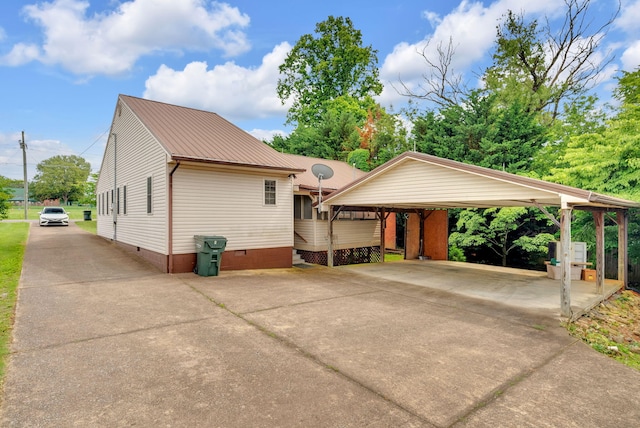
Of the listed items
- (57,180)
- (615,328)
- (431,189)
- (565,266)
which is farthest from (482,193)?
(57,180)

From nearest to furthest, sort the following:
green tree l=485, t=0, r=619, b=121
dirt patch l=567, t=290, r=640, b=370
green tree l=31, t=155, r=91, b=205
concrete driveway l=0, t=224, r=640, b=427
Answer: concrete driveway l=0, t=224, r=640, b=427 < dirt patch l=567, t=290, r=640, b=370 < green tree l=485, t=0, r=619, b=121 < green tree l=31, t=155, r=91, b=205

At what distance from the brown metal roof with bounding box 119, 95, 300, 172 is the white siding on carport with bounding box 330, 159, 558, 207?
297cm

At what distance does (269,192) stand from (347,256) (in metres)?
5.02

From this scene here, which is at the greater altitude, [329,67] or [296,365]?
[329,67]

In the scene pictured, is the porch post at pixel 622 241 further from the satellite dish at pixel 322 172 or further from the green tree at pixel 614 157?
the satellite dish at pixel 322 172

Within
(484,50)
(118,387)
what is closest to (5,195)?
(118,387)

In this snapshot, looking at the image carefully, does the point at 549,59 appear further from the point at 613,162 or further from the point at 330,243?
the point at 330,243

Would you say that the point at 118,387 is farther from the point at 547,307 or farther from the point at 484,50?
the point at 484,50

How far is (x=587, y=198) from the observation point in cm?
650

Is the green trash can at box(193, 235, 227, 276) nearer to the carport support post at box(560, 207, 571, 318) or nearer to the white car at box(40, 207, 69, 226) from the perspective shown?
the carport support post at box(560, 207, 571, 318)

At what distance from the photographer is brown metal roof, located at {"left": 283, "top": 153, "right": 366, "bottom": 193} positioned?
1440 centimetres

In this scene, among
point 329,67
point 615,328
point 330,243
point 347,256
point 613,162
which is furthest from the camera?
point 329,67

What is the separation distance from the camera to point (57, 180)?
66812 millimetres

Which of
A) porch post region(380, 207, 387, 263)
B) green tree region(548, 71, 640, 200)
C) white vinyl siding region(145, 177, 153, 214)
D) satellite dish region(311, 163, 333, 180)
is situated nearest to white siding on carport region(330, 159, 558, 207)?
satellite dish region(311, 163, 333, 180)
